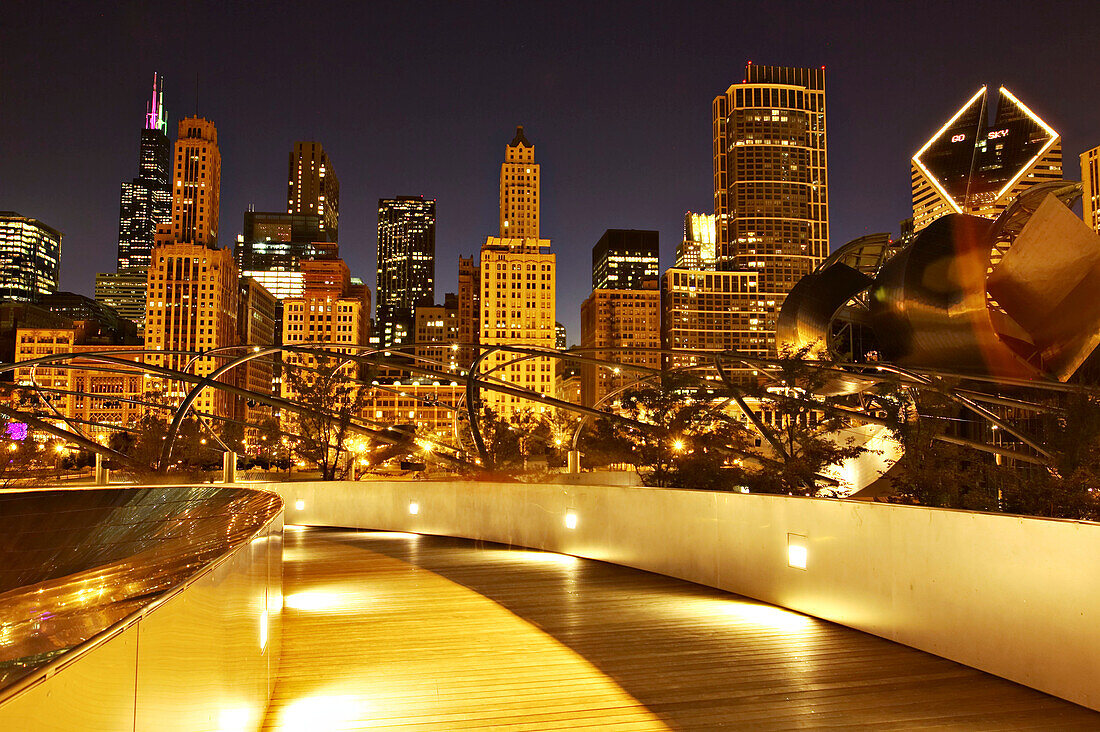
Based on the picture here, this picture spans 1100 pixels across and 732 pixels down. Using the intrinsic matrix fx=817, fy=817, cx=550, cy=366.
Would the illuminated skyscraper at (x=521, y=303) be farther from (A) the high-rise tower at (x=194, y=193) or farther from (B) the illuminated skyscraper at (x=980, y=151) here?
(B) the illuminated skyscraper at (x=980, y=151)

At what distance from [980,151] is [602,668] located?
263 ft

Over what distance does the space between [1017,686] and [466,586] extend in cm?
680

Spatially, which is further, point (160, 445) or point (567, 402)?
point (160, 445)

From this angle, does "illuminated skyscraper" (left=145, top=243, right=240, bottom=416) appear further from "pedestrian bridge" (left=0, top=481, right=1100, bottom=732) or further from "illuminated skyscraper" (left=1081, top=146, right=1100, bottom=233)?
"pedestrian bridge" (left=0, top=481, right=1100, bottom=732)

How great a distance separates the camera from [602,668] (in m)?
6.88

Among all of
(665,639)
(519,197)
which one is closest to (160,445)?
(665,639)

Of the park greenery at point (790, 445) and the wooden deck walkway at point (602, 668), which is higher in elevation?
the park greenery at point (790, 445)

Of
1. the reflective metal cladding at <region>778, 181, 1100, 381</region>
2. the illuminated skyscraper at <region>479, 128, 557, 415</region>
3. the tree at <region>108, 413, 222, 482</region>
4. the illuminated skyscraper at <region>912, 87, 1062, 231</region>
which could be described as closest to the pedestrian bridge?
Result: the reflective metal cladding at <region>778, 181, 1100, 381</region>

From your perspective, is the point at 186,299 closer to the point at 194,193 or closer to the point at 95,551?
the point at 194,193

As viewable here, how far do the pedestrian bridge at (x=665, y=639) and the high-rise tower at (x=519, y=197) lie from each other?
15650 centimetres

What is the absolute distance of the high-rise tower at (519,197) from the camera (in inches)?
6496

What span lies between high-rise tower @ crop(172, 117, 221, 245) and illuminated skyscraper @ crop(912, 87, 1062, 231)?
145 meters

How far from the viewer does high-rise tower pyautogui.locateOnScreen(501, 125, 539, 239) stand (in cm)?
16500

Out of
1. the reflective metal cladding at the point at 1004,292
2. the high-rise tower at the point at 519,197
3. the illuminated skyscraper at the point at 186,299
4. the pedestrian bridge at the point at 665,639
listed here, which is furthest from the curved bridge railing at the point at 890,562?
the high-rise tower at the point at 519,197
